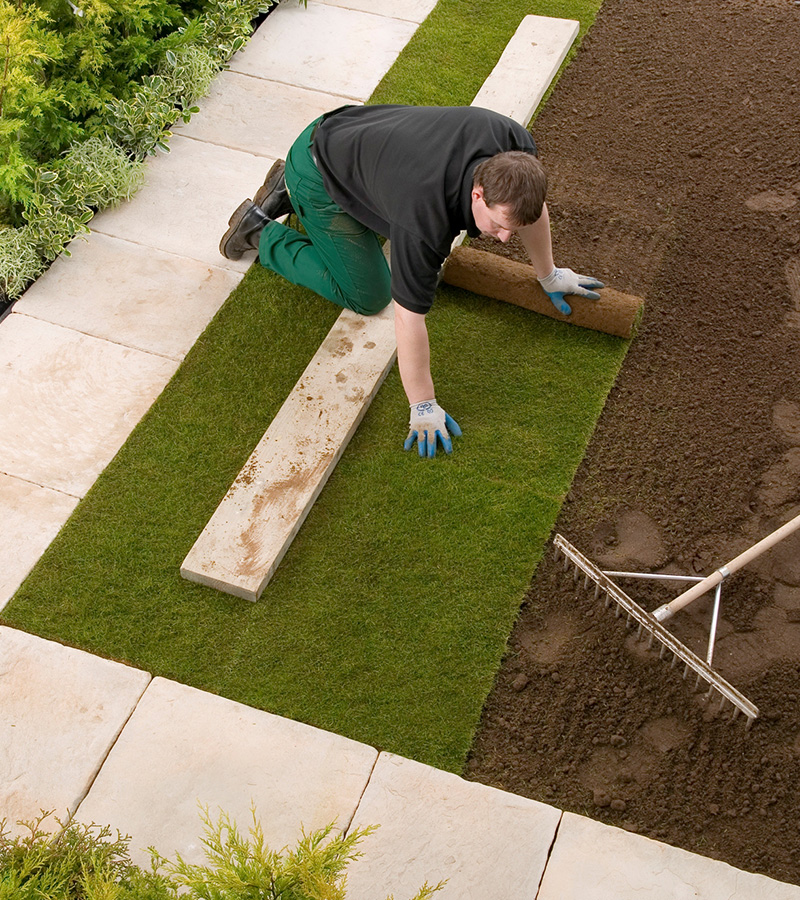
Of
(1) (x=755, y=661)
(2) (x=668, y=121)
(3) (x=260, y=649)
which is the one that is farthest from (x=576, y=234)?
(3) (x=260, y=649)

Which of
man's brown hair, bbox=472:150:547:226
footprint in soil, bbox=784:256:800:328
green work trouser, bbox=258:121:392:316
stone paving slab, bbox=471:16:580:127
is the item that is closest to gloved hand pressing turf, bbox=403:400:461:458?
green work trouser, bbox=258:121:392:316

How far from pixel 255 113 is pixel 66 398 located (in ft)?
7.08

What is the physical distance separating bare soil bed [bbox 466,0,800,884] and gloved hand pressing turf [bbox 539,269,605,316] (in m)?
0.30

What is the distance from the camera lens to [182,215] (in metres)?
4.88

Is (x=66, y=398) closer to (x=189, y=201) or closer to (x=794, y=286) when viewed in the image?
(x=189, y=201)

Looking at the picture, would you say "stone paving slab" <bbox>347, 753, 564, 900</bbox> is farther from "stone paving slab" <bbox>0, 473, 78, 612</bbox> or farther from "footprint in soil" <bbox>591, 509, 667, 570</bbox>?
"stone paving slab" <bbox>0, 473, 78, 612</bbox>

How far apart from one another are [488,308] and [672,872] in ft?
8.33

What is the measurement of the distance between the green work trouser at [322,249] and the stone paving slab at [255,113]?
97 centimetres

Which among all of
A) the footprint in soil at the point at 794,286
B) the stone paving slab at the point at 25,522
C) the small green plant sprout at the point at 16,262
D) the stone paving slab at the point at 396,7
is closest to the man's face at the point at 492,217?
the footprint in soil at the point at 794,286

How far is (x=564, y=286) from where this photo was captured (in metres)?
4.30

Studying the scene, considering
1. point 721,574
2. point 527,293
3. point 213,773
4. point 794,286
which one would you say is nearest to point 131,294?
point 527,293

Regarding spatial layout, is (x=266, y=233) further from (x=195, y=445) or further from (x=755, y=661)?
(x=755, y=661)

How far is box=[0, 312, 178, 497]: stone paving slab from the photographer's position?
399 centimetres

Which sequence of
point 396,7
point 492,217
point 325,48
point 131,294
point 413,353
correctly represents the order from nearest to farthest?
point 492,217 → point 413,353 → point 131,294 → point 325,48 → point 396,7
